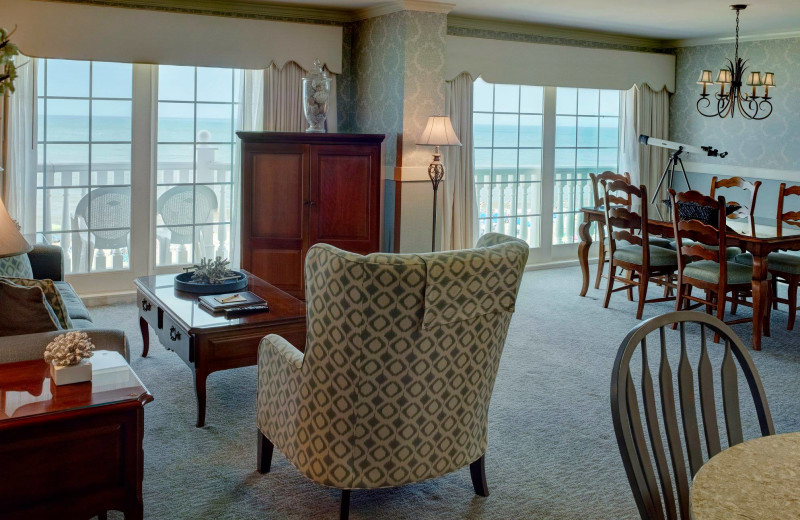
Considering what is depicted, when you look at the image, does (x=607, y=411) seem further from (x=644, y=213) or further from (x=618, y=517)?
(x=644, y=213)

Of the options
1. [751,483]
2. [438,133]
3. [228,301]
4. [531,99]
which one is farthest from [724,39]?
[751,483]

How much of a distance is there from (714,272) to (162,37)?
4.31 meters

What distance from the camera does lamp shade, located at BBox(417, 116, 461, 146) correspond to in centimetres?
603

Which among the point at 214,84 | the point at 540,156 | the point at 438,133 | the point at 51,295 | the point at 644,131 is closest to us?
the point at 51,295

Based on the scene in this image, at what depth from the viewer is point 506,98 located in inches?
300

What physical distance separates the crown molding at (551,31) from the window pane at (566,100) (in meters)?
0.52

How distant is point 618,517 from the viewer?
9.59 feet

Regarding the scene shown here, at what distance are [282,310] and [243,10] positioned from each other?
10.5 feet

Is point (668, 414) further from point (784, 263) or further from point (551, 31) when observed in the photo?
→ point (551, 31)

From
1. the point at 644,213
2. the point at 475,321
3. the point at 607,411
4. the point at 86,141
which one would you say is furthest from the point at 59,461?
the point at 644,213

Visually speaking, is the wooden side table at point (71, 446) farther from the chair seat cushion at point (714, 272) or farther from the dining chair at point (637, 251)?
the dining chair at point (637, 251)

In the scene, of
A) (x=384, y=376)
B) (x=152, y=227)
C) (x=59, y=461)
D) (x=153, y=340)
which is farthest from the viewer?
(x=152, y=227)

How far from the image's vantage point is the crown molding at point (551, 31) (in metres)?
7.01

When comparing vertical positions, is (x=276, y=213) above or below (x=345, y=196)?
below
